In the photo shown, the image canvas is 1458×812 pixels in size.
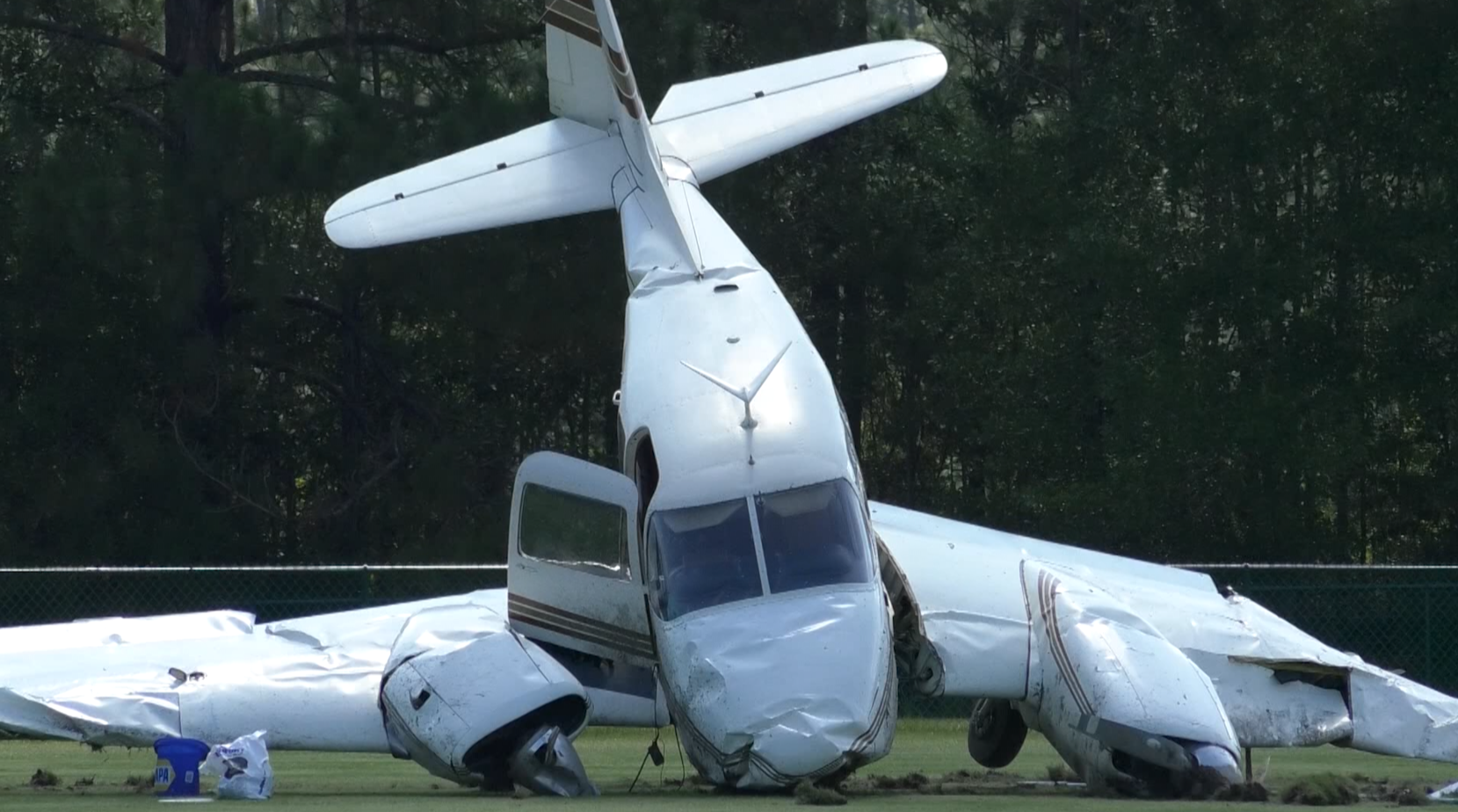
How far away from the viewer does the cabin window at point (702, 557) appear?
11.8 metres

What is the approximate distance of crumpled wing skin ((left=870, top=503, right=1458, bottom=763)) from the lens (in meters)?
13.0

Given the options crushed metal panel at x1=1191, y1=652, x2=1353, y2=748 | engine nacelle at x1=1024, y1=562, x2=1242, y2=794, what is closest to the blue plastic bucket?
engine nacelle at x1=1024, y1=562, x2=1242, y2=794

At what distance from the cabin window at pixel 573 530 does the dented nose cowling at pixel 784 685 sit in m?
Answer: 1.33

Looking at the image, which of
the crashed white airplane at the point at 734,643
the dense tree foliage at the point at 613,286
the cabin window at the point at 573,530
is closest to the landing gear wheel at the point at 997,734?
the crashed white airplane at the point at 734,643

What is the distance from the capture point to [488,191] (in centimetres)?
1778

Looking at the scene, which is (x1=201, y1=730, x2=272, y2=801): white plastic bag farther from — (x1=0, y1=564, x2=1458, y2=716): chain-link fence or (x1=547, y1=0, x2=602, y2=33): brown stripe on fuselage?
→ (x1=547, y1=0, x2=602, y2=33): brown stripe on fuselage

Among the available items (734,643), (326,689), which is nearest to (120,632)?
(326,689)

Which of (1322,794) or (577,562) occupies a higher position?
(577,562)

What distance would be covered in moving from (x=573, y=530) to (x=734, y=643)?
228 cm

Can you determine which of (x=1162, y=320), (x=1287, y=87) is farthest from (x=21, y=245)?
(x=1287, y=87)

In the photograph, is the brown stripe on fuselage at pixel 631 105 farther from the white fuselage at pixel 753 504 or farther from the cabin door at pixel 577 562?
the cabin door at pixel 577 562

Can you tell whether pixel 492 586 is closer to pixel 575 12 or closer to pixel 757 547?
pixel 575 12

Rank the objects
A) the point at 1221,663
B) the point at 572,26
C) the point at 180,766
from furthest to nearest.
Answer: the point at 572,26 → the point at 1221,663 → the point at 180,766

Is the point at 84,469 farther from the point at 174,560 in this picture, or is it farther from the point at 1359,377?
the point at 1359,377
